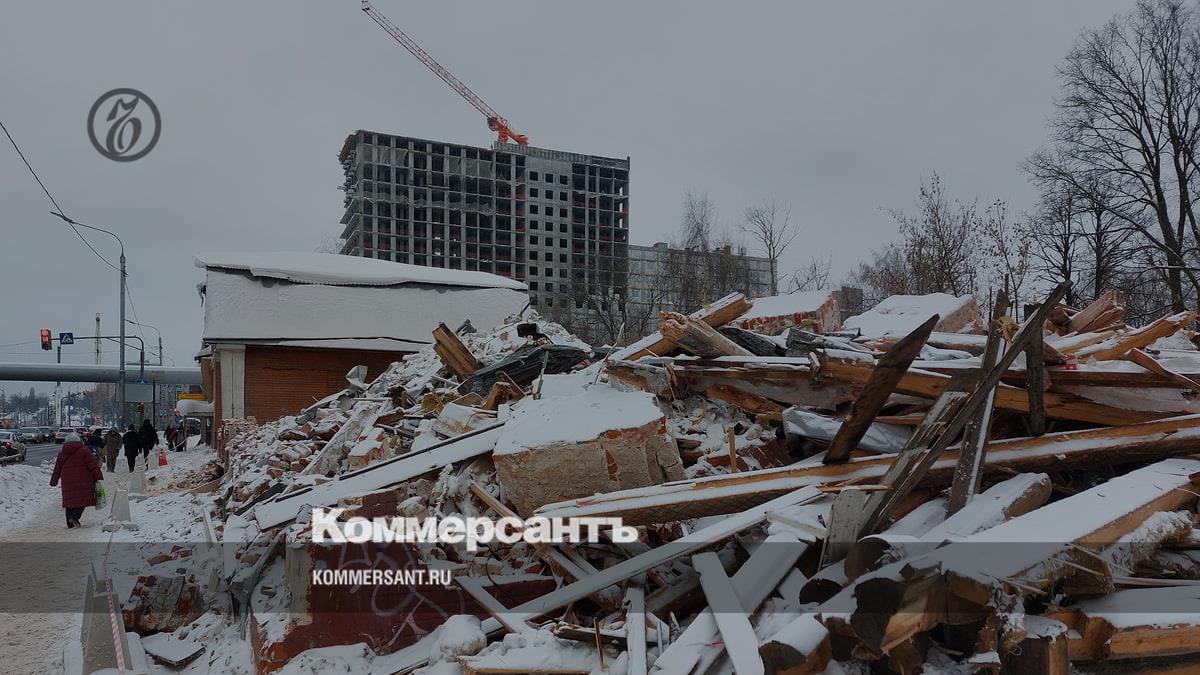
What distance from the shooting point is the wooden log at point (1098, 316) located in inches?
244

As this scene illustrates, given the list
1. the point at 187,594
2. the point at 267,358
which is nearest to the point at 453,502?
the point at 187,594

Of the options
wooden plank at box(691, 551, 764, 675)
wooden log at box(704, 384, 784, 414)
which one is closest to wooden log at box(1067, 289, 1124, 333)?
wooden log at box(704, 384, 784, 414)

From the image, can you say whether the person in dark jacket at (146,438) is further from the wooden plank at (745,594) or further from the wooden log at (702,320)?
the wooden plank at (745,594)

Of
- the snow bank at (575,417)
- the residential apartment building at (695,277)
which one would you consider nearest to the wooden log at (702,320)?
the snow bank at (575,417)

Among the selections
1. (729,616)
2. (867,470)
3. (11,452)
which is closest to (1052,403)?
(867,470)

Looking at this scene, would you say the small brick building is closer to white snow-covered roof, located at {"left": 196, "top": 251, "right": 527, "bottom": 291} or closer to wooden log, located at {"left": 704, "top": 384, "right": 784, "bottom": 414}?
white snow-covered roof, located at {"left": 196, "top": 251, "right": 527, "bottom": 291}

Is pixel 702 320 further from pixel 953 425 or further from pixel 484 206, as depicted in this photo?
pixel 484 206

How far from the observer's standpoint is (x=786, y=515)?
10.2ft

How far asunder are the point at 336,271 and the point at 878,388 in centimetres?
1547

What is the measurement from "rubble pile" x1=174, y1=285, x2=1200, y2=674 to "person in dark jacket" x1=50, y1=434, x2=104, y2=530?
18.0ft

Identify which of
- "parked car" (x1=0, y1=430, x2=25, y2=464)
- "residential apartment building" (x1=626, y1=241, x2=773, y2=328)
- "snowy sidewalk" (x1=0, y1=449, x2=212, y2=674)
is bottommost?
"parked car" (x1=0, y1=430, x2=25, y2=464)

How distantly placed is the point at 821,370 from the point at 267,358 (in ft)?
47.7

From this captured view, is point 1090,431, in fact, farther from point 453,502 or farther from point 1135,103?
point 1135,103

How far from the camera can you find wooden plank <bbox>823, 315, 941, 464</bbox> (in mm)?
3008
